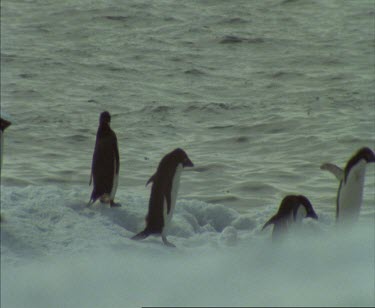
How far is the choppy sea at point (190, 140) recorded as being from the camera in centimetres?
67

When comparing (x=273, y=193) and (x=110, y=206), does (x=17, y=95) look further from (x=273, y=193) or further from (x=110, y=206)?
(x=110, y=206)

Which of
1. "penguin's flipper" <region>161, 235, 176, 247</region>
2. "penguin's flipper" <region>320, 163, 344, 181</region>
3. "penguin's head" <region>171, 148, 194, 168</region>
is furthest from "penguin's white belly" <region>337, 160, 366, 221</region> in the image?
"penguin's flipper" <region>161, 235, 176, 247</region>

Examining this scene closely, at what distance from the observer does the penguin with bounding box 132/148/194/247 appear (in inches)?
201

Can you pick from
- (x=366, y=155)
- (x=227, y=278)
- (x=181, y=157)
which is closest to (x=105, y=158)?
(x=181, y=157)

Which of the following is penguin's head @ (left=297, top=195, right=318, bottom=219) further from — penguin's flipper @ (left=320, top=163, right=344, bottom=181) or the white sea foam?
the white sea foam

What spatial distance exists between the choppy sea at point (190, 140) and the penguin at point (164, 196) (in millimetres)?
141

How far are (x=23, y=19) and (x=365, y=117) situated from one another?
11361 mm

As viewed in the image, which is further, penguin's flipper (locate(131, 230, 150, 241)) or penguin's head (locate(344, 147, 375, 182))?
penguin's head (locate(344, 147, 375, 182))

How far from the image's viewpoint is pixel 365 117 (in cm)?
1138

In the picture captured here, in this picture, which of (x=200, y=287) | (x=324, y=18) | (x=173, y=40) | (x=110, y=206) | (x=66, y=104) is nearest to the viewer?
(x=200, y=287)

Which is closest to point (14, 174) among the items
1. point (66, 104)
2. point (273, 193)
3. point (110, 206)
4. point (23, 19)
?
point (273, 193)

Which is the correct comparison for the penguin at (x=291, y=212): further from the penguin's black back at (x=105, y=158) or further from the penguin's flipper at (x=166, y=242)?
the penguin's black back at (x=105, y=158)

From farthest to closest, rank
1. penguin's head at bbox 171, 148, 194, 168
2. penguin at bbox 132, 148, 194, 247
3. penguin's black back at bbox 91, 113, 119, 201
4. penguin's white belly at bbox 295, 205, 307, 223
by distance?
penguin's black back at bbox 91, 113, 119, 201 < penguin's head at bbox 171, 148, 194, 168 < penguin at bbox 132, 148, 194, 247 < penguin's white belly at bbox 295, 205, 307, 223

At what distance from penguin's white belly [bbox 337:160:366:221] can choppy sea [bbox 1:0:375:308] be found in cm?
17
